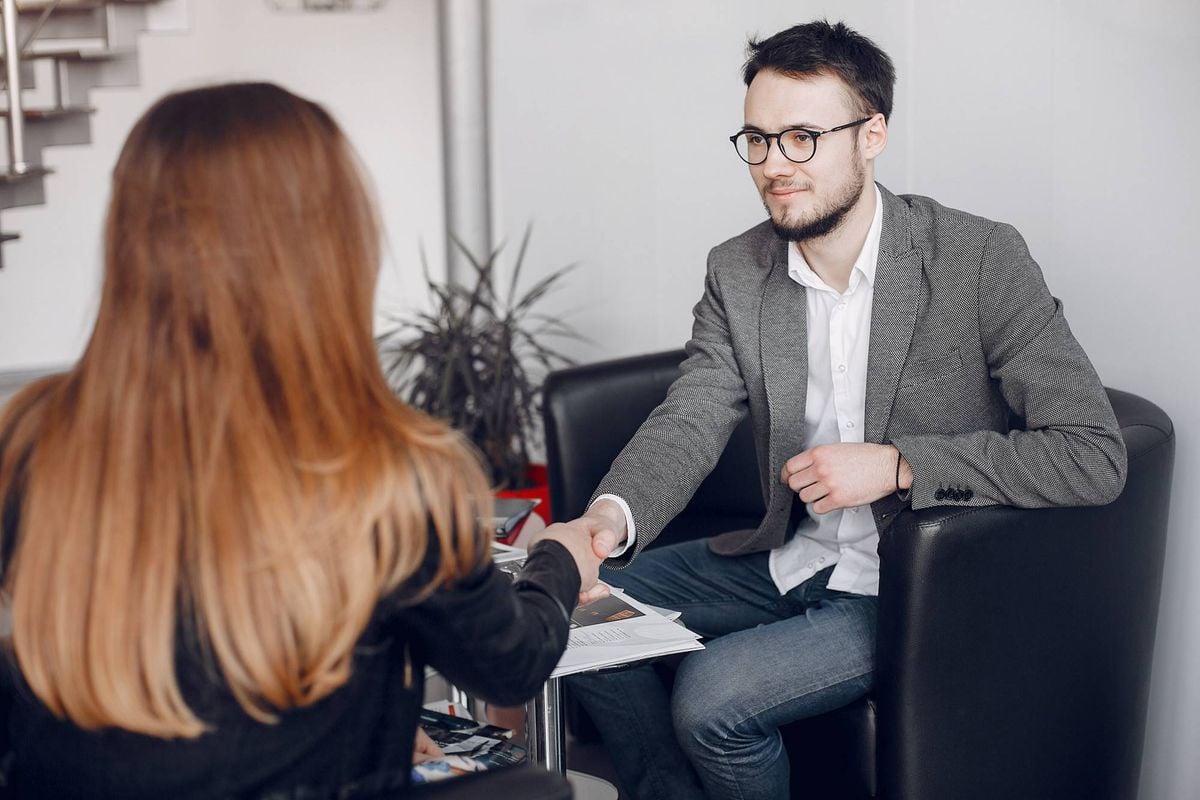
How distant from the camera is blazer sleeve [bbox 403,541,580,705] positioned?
1175 millimetres

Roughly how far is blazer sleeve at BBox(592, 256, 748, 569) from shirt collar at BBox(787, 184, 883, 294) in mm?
156

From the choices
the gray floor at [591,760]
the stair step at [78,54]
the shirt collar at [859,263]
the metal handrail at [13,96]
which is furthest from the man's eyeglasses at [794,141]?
the stair step at [78,54]

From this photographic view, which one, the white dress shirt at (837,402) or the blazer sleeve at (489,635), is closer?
the blazer sleeve at (489,635)

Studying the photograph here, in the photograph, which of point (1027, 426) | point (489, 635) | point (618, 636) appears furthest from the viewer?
point (1027, 426)

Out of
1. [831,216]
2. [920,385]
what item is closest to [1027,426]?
A: [920,385]

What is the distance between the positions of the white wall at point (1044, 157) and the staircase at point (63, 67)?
2.34 metres

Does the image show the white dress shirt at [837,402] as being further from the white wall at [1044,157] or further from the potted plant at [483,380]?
the potted plant at [483,380]

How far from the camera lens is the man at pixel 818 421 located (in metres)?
1.94

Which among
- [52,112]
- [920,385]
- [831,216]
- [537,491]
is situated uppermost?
[52,112]

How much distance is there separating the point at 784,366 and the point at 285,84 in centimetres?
364

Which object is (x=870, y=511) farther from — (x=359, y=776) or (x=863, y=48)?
(x=359, y=776)

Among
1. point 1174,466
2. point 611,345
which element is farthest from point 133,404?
point 611,345

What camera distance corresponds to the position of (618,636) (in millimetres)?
1771

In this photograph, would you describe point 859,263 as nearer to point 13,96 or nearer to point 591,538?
point 591,538
